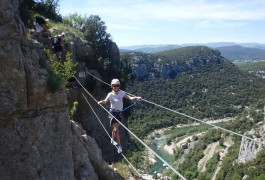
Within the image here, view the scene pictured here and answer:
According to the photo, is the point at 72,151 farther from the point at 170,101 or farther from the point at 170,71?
the point at 170,71

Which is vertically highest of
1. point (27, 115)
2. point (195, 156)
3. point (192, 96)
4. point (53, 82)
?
point (53, 82)

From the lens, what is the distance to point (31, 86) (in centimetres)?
931

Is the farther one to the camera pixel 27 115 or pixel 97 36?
pixel 97 36

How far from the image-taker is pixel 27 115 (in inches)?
360

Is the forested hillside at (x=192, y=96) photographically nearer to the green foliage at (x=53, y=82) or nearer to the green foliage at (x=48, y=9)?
the green foliage at (x=48, y=9)

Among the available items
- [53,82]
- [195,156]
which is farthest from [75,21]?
[195,156]

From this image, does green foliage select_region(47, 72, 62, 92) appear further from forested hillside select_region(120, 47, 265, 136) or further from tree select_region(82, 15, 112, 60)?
forested hillside select_region(120, 47, 265, 136)

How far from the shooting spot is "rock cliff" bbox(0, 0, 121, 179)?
863 cm

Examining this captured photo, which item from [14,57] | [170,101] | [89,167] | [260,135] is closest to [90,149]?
[89,167]

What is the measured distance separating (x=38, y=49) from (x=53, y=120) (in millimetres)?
2071

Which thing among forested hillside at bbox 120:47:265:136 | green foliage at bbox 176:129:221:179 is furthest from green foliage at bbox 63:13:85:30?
forested hillside at bbox 120:47:265:136

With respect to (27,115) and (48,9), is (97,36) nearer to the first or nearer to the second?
(48,9)

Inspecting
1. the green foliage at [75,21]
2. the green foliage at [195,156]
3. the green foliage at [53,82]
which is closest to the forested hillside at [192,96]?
the green foliage at [195,156]

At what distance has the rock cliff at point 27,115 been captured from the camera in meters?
8.63
